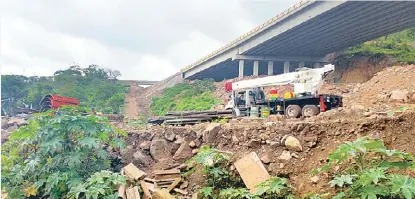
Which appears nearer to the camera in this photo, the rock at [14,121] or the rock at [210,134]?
the rock at [210,134]

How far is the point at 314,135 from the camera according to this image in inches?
159

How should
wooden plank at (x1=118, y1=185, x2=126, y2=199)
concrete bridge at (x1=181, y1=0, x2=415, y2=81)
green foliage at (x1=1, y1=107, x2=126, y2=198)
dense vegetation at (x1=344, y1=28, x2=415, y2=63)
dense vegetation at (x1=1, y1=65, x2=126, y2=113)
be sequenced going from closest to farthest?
1. wooden plank at (x1=118, y1=185, x2=126, y2=199)
2. green foliage at (x1=1, y1=107, x2=126, y2=198)
3. dense vegetation at (x1=1, y1=65, x2=126, y2=113)
4. concrete bridge at (x1=181, y1=0, x2=415, y2=81)
5. dense vegetation at (x1=344, y1=28, x2=415, y2=63)

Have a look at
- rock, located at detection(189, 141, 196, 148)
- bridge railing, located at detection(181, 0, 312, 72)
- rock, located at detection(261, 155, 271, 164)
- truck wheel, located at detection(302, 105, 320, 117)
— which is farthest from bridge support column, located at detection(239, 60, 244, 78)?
rock, located at detection(261, 155, 271, 164)

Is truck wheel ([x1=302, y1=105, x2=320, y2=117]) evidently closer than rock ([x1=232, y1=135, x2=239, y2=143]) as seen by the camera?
No

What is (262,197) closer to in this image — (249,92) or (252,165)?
(252,165)

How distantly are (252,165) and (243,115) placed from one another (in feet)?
11.8

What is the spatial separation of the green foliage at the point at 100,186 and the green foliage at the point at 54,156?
8.9 inches

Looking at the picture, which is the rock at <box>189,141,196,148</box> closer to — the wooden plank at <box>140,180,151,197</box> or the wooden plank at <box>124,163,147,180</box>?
the wooden plank at <box>124,163,147,180</box>

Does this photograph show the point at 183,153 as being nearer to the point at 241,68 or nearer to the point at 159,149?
the point at 159,149

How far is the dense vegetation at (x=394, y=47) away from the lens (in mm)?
13344

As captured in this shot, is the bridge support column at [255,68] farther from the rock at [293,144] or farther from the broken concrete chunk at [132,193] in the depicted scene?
the broken concrete chunk at [132,193]

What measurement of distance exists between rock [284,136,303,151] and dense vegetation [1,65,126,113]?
5.50m

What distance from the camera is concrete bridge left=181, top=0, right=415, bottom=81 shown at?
405 inches

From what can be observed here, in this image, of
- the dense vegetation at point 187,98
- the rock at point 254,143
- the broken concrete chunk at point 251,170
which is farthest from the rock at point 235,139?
the dense vegetation at point 187,98
